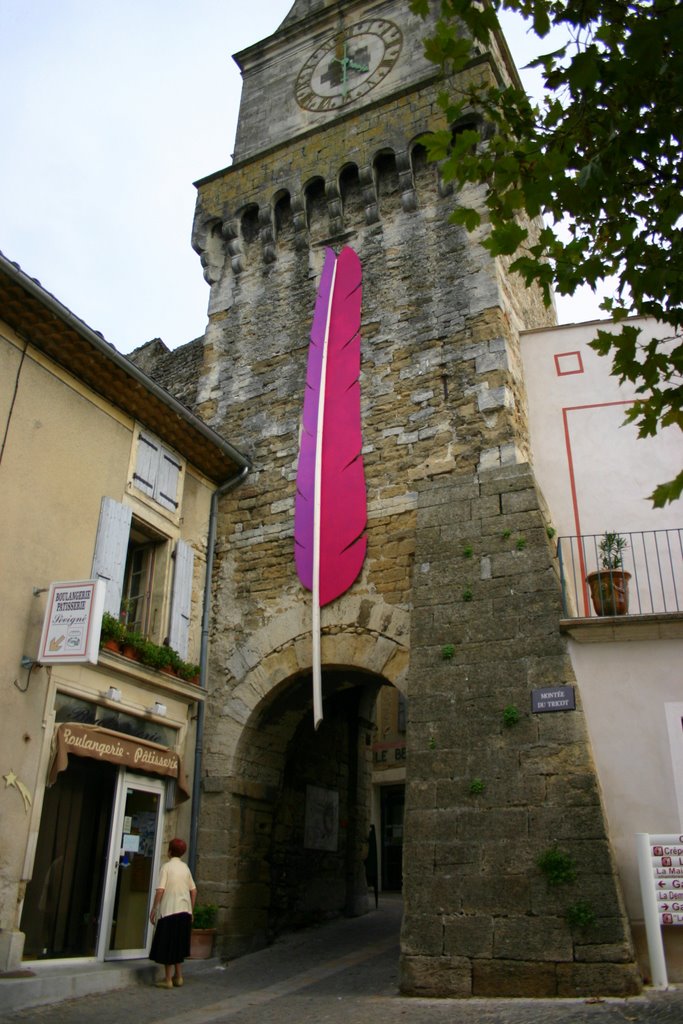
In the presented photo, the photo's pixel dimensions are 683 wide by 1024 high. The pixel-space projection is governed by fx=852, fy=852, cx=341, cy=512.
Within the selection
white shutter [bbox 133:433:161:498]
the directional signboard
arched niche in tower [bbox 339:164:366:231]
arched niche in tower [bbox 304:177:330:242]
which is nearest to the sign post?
the directional signboard

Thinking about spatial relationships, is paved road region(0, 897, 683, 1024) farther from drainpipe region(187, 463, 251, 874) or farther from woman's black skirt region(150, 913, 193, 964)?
drainpipe region(187, 463, 251, 874)

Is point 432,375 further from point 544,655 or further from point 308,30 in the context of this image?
point 308,30

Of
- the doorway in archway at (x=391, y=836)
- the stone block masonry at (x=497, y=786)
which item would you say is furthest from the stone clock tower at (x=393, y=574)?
the doorway in archway at (x=391, y=836)

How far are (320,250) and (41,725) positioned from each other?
676cm

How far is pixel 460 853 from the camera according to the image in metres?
6.00

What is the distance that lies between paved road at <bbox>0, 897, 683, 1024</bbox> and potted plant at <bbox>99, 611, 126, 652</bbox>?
104 inches

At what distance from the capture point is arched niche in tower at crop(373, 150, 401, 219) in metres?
10.4

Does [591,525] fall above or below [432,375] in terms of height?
below

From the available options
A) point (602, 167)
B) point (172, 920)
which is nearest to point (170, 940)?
point (172, 920)

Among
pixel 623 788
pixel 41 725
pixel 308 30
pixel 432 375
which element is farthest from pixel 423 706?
pixel 308 30

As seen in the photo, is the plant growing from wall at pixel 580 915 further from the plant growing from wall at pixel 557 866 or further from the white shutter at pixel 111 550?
the white shutter at pixel 111 550

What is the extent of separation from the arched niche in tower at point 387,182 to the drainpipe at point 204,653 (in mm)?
3636

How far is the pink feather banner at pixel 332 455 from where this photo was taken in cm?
839

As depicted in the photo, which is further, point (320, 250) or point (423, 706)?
point (320, 250)
